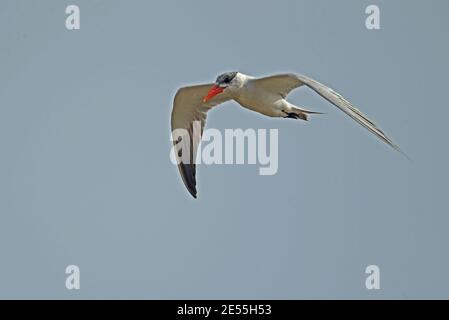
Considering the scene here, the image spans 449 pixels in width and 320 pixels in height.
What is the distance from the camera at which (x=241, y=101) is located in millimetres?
13258

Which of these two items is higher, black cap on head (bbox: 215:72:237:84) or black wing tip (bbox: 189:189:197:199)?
black cap on head (bbox: 215:72:237:84)

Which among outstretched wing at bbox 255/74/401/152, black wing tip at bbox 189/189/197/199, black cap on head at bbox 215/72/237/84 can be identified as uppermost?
black cap on head at bbox 215/72/237/84

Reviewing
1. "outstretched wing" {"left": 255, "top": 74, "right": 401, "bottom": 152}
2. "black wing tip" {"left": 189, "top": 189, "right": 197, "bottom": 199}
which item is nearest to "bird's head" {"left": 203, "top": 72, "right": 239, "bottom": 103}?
"outstretched wing" {"left": 255, "top": 74, "right": 401, "bottom": 152}

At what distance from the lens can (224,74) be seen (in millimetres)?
13281

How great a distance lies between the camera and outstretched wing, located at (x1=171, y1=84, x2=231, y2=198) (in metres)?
14.5

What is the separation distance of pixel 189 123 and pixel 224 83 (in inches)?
67.3

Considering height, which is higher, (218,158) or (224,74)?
(224,74)

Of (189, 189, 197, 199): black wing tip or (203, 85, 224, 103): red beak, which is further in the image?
(189, 189, 197, 199): black wing tip

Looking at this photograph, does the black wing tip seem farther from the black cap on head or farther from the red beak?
the black cap on head

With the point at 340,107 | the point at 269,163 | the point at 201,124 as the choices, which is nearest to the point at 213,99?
the point at 201,124

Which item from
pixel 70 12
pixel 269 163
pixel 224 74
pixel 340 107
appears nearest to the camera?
pixel 340 107

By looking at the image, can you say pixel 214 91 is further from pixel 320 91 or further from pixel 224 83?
pixel 320 91
